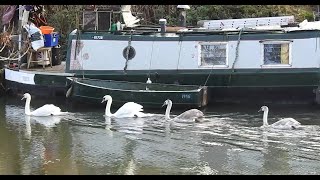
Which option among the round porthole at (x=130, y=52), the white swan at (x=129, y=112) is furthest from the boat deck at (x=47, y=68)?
the white swan at (x=129, y=112)

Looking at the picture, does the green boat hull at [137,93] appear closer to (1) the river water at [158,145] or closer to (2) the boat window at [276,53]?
(1) the river water at [158,145]

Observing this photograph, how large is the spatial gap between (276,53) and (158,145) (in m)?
6.01

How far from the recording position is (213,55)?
14.1 metres

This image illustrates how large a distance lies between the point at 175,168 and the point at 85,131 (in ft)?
11.7

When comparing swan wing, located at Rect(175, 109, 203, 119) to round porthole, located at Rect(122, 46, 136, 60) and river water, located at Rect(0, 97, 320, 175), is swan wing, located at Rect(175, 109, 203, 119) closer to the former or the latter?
river water, located at Rect(0, 97, 320, 175)

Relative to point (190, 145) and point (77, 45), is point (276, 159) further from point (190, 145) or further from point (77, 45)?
point (77, 45)

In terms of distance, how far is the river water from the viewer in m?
7.77

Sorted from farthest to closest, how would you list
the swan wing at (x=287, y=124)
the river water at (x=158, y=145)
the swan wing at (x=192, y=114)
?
the swan wing at (x=192, y=114)
the swan wing at (x=287, y=124)
the river water at (x=158, y=145)

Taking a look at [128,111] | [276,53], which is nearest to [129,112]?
[128,111]

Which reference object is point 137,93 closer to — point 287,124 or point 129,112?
point 129,112

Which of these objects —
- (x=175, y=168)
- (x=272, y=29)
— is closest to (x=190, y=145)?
(x=175, y=168)

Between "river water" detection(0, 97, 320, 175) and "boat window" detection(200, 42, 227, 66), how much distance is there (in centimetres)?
162

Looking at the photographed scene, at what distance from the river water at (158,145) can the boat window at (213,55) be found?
162 cm

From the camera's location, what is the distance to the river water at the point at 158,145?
7.77 m
